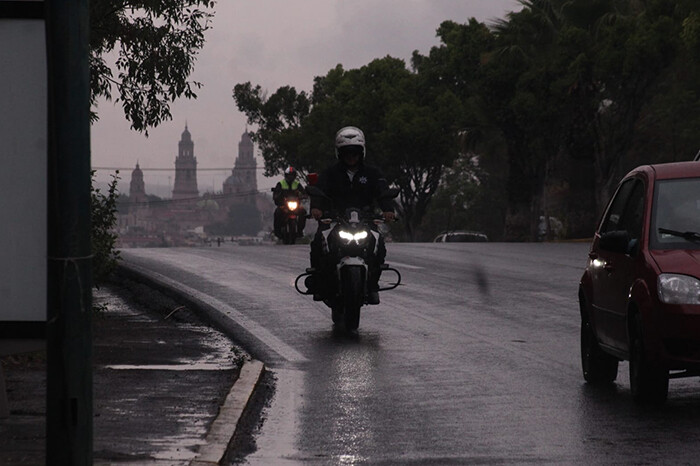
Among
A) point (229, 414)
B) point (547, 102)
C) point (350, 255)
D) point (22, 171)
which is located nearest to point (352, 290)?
point (350, 255)

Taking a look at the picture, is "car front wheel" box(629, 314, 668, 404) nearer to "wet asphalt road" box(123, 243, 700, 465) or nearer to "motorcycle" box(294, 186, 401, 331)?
"wet asphalt road" box(123, 243, 700, 465)

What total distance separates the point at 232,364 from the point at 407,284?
865 cm

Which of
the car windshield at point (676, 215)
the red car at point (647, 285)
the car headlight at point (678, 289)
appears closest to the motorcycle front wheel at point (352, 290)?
the red car at point (647, 285)

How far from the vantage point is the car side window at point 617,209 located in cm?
1102

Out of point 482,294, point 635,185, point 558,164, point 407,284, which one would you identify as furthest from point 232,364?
point 558,164

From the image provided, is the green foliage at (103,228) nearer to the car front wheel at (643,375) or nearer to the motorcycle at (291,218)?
the car front wheel at (643,375)

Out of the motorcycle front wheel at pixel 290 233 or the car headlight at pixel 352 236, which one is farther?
the motorcycle front wheel at pixel 290 233

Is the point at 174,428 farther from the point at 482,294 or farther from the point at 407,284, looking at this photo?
the point at 407,284

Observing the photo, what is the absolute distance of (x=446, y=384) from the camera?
11.1 meters

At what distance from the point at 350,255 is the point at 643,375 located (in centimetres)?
551

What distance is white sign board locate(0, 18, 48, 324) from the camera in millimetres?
7164

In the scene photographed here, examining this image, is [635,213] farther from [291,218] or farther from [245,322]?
[291,218]

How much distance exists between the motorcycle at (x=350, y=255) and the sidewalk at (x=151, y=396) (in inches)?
51.4

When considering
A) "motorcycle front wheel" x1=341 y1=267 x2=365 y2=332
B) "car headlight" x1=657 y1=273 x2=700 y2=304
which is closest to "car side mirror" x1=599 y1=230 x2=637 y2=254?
"car headlight" x1=657 y1=273 x2=700 y2=304
